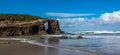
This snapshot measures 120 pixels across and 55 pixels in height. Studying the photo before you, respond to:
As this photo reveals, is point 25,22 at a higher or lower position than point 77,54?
higher

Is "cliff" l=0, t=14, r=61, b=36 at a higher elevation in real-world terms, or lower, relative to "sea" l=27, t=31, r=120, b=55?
higher

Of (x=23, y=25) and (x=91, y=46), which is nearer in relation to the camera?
(x=91, y=46)

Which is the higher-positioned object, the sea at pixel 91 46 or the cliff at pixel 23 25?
the cliff at pixel 23 25

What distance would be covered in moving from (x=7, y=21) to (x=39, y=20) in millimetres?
9616

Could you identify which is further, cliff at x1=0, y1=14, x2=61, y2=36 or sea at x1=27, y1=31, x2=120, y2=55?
cliff at x1=0, y1=14, x2=61, y2=36

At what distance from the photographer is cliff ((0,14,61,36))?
2512 inches

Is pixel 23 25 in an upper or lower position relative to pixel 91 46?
upper

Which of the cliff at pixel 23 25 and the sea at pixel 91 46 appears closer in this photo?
the sea at pixel 91 46

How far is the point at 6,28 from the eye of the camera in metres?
63.9

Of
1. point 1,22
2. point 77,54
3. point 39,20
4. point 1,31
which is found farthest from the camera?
point 39,20

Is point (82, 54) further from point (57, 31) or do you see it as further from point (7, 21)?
point (57, 31)

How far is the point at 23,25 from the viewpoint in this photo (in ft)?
223

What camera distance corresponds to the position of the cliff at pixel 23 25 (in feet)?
209

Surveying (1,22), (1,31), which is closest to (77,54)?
(1,31)
